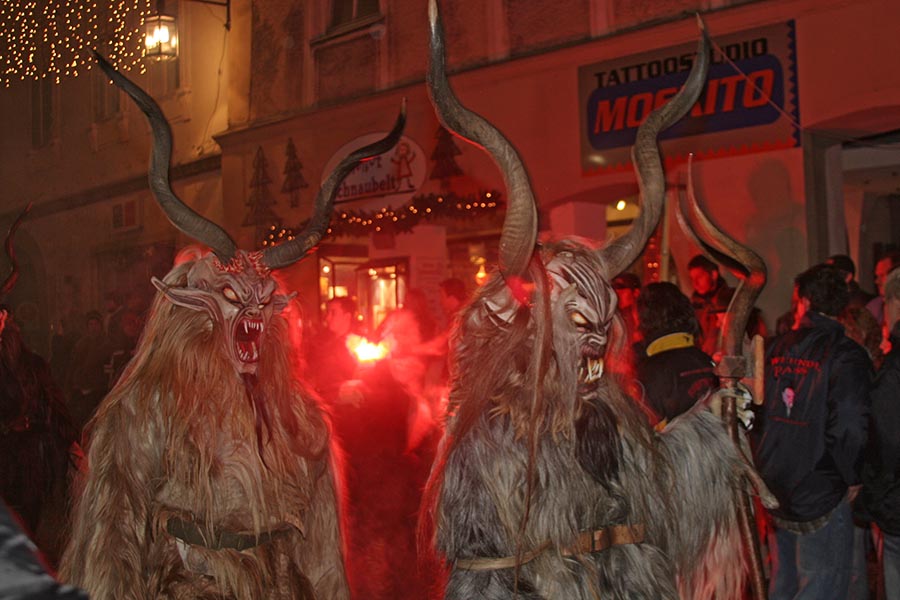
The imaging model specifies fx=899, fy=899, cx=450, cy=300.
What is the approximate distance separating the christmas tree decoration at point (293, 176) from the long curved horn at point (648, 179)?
37.2 ft

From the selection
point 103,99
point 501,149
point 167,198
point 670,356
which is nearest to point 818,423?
point 670,356

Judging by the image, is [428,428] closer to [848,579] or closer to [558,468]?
[848,579]

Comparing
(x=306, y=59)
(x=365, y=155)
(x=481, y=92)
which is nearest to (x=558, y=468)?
(x=365, y=155)

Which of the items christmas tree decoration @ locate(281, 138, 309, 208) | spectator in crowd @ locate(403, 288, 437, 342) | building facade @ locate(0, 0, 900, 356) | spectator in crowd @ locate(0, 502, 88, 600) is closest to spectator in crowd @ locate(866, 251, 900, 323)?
building facade @ locate(0, 0, 900, 356)

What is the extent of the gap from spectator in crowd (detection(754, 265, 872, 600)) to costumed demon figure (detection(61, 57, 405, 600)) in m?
2.74

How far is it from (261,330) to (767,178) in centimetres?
707

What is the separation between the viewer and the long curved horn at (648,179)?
2.93 metres

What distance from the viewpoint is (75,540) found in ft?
10.6

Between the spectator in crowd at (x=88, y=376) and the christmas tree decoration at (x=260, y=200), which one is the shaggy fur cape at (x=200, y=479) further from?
the christmas tree decoration at (x=260, y=200)

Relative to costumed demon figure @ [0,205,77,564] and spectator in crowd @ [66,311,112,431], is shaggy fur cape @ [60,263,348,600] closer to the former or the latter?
costumed demon figure @ [0,205,77,564]

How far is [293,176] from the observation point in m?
14.0

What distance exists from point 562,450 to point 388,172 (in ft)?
32.0

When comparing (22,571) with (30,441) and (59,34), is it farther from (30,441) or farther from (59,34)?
(59,34)

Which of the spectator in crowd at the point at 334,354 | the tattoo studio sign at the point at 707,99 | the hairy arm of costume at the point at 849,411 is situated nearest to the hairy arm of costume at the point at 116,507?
the spectator in crowd at the point at 334,354
